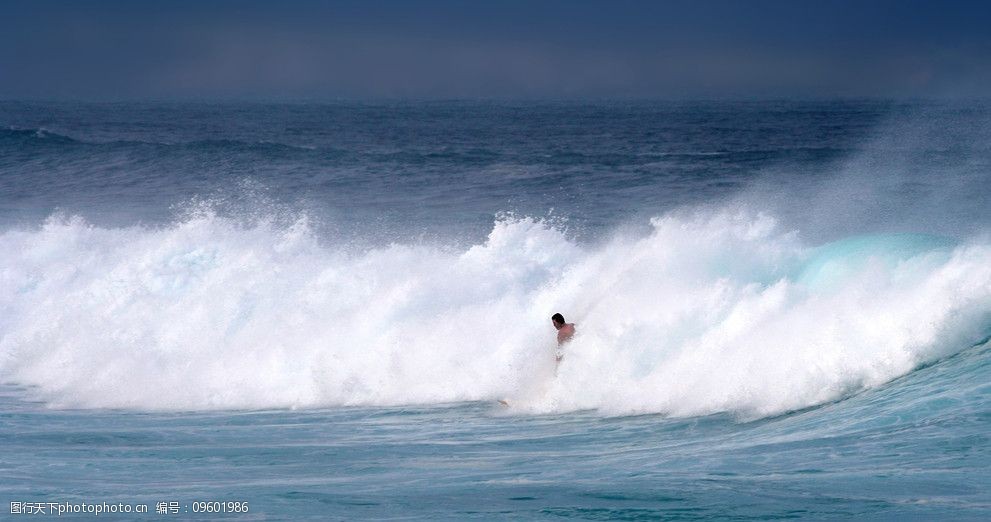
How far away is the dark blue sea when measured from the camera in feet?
26.5

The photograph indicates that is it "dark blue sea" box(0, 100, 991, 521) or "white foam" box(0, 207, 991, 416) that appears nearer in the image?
"dark blue sea" box(0, 100, 991, 521)

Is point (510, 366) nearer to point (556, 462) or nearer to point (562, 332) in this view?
point (562, 332)

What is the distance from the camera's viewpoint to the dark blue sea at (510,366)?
8070 millimetres

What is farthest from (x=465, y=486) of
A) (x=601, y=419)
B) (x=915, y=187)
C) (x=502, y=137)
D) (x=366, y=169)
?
(x=502, y=137)

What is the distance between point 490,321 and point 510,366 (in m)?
1.57

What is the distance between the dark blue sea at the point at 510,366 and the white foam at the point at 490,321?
0.15 feet

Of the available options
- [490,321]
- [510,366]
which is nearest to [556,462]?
[510,366]

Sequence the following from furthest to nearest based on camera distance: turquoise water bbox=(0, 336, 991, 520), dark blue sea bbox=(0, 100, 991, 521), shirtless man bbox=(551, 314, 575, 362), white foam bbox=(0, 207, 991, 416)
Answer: shirtless man bbox=(551, 314, 575, 362) → white foam bbox=(0, 207, 991, 416) → dark blue sea bbox=(0, 100, 991, 521) → turquoise water bbox=(0, 336, 991, 520)

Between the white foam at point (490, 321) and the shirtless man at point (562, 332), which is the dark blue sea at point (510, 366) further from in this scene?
the shirtless man at point (562, 332)

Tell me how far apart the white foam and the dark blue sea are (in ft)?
0.15

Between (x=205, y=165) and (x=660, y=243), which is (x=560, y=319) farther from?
(x=205, y=165)

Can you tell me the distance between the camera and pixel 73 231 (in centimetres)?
2345

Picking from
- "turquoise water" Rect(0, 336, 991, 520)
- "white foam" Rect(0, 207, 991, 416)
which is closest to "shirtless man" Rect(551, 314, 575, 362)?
"white foam" Rect(0, 207, 991, 416)

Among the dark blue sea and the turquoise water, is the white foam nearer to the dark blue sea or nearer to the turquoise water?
the dark blue sea
